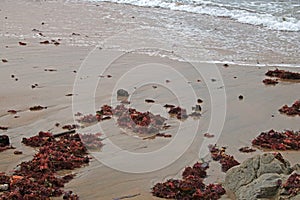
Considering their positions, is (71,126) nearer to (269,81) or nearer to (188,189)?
(188,189)

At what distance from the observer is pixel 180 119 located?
6461 millimetres

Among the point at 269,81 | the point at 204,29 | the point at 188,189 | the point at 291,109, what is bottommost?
the point at 188,189

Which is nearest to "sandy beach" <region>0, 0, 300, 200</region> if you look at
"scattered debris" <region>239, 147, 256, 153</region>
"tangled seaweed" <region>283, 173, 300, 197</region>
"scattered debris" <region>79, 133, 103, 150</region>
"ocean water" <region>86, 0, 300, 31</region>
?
"scattered debris" <region>239, 147, 256, 153</region>

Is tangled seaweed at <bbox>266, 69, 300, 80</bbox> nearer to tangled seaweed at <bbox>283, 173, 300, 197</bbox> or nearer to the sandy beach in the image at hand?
the sandy beach

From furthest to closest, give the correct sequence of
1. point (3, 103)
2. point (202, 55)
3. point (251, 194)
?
point (202, 55) < point (3, 103) < point (251, 194)

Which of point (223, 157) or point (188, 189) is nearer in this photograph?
point (188, 189)

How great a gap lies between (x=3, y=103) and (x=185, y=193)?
148 inches

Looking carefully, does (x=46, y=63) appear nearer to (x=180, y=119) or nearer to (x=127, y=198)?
(x=180, y=119)

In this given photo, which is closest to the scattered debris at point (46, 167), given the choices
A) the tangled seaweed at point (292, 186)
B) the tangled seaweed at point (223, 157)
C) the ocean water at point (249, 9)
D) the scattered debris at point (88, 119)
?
the scattered debris at point (88, 119)

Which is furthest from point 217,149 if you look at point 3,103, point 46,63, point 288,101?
point 46,63

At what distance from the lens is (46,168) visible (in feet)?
15.8

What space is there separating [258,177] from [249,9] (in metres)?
15.1

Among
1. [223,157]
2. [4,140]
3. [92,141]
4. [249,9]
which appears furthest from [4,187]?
[249,9]

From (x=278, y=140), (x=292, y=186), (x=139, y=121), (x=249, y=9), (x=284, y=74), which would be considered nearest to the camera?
(x=292, y=186)
